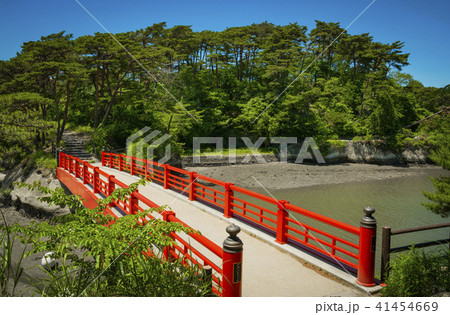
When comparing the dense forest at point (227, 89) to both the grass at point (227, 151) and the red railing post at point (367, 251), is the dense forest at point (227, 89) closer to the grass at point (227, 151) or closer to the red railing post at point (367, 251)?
the grass at point (227, 151)

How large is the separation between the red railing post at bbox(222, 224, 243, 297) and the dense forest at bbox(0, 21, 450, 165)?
82.6ft

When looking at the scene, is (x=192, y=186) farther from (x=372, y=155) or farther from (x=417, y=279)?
(x=372, y=155)

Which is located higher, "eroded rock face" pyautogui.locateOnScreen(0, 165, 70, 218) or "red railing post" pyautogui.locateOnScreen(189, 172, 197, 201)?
"red railing post" pyautogui.locateOnScreen(189, 172, 197, 201)

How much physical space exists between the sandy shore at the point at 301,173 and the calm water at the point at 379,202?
188 centimetres

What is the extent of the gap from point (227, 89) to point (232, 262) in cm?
3840

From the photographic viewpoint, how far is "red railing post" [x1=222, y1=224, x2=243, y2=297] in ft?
10.6

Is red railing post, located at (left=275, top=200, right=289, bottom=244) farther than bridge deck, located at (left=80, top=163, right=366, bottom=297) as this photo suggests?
Yes

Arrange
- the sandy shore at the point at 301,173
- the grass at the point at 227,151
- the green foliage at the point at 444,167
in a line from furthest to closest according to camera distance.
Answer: the grass at the point at 227,151, the sandy shore at the point at 301,173, the green foliage at the point at 444,167

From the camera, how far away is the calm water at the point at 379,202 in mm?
13578

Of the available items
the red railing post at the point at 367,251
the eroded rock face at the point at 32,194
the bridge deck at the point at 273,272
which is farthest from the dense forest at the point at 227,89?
the red railing post at the point at 367,251

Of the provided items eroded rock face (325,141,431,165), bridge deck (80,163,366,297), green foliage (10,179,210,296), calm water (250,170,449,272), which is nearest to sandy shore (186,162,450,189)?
eroded rock face (325,141,431,165)

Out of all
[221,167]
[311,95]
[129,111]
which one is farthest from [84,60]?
[311,95]

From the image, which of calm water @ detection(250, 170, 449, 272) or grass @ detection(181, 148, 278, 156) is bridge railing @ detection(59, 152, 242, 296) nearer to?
calm water @ detection(250, 170, 449, 272)

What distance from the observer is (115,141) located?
30219mm
